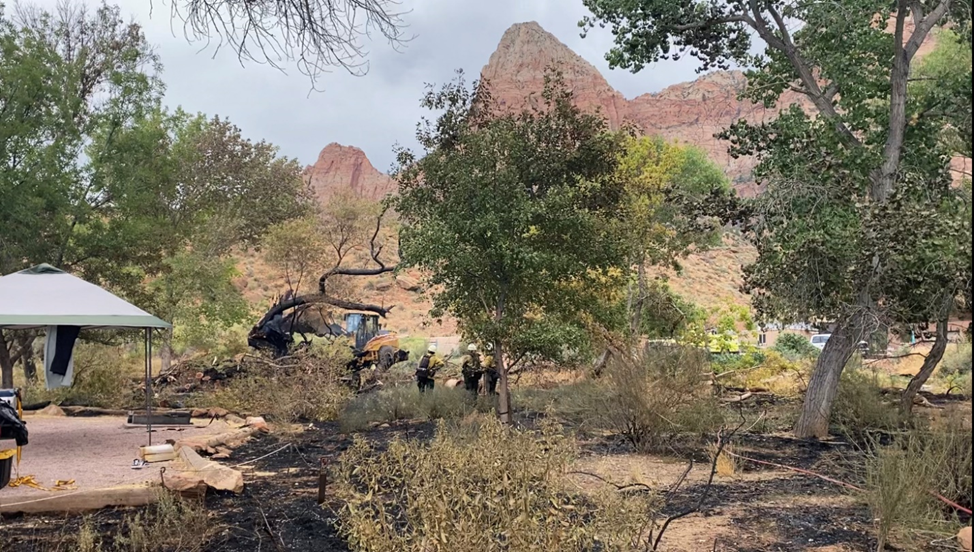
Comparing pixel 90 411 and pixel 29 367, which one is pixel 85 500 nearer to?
pixel 90 411

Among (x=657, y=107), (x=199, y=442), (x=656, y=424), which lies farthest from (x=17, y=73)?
(x=657, y=107)

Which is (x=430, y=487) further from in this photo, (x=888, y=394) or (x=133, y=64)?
(x=133, y=64)

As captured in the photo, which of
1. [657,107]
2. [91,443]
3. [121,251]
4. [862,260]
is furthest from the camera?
[657,107]

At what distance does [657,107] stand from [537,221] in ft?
380

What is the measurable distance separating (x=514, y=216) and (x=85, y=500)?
19.8ft

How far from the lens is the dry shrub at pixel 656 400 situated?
10.4 metres

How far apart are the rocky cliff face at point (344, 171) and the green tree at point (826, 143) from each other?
108m

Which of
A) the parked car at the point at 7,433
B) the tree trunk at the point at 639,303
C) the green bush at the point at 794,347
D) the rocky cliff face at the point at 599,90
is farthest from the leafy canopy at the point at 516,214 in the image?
the rocky cliff face at the point at 599,90

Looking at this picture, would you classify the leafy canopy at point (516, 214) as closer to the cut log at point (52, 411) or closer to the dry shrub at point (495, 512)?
the dry shrub at point (495, 512)

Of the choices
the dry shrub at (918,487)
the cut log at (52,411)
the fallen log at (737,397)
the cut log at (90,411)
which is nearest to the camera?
→ the dry shrub at (918,487)

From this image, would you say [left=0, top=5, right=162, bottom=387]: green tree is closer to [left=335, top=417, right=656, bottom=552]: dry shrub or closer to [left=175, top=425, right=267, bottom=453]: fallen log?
[left=175, top=425, right=267, bottom=453]: fallen log

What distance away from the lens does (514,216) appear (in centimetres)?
1086

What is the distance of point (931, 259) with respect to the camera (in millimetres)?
8758

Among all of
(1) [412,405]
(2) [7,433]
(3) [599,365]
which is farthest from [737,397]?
(2) [7,433]
